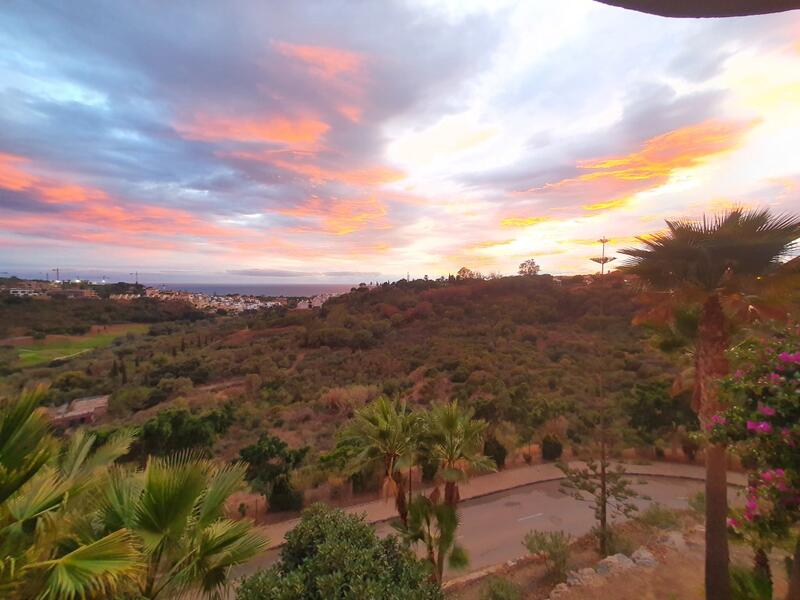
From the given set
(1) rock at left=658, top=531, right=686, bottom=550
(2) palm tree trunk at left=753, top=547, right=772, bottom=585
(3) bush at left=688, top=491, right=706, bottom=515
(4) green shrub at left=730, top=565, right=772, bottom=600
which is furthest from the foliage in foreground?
(3) bush at left=688, top=491, right=706, bottom=515

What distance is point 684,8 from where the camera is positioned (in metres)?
1.18

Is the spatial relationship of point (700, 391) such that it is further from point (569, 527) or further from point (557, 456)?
point (557, 456)

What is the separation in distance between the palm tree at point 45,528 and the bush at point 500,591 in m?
6.15

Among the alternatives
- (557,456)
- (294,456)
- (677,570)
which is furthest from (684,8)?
(557,456)

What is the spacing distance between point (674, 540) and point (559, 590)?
136 inches

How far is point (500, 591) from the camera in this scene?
6.59 meters

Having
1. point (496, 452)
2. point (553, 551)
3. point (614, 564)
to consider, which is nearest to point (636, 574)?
point (614, 564)

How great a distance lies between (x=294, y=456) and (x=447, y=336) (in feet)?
85.5

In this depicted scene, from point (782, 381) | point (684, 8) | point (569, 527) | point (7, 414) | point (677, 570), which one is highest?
point (684, 8)

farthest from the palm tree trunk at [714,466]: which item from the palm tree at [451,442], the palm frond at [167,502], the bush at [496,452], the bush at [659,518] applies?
the bush at [496,452]

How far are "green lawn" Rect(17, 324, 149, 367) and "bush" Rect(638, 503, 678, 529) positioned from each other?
38437mm

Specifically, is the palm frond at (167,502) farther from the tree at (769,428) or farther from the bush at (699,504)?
the bush at (699,504)

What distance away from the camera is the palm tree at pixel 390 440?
240 inches

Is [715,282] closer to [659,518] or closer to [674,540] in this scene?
[674,540]
